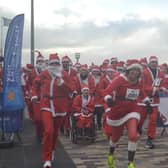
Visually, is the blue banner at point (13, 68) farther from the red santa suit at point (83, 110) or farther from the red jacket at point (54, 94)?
the red jacket at point (54, 94)

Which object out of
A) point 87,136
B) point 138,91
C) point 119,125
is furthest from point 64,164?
point 87,136

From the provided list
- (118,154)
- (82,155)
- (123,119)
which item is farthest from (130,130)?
(82,155)

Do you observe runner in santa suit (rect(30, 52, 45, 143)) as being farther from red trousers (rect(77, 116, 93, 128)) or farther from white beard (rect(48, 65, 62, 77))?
white beard (rect(48, 65, 62, 77))

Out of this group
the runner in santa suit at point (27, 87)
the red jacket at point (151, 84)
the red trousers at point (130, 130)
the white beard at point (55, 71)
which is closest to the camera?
the red trousers at point (130, 130)

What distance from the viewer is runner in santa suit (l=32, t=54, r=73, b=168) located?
837 cm

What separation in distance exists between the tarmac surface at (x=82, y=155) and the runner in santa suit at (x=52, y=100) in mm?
502

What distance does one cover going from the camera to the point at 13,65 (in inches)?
413

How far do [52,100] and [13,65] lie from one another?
7.46 ft

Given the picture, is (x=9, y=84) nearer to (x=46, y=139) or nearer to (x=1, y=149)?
(x=1, y=149)

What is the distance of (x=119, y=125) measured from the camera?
26.6ft

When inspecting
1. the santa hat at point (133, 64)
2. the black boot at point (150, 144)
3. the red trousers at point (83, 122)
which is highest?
the santa hat at point (133, 64)

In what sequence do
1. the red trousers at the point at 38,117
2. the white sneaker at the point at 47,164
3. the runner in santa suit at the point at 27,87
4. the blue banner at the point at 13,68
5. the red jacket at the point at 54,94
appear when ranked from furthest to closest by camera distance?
Result: the runner in santa suit at the point at 27,87 < the red trousers at the point at 38,117 < the blue banner at the point at 13,68 < the red jacket at the point at 54,94 < the white sneaker at the point at 47,164

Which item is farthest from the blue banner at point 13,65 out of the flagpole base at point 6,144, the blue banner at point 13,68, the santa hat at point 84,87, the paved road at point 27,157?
the santa hat at point 84,87

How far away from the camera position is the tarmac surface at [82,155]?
349 inches
